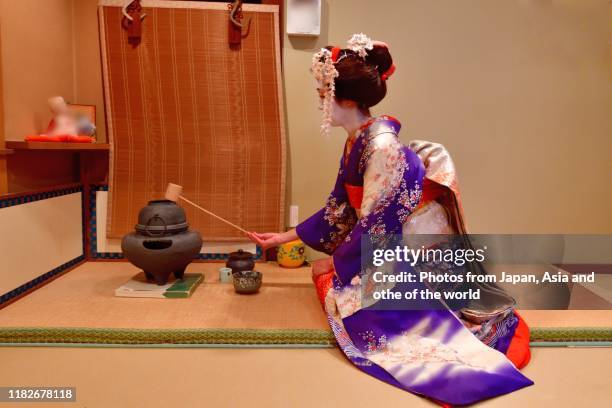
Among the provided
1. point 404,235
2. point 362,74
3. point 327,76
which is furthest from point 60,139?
point 404,235

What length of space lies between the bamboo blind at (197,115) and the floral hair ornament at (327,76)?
1025 millimetres

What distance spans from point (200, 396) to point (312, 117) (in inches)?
85.2

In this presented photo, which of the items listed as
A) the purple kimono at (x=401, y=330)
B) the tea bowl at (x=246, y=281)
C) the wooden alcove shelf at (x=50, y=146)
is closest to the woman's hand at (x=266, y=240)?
the tea bowl at (x=246, y=281)

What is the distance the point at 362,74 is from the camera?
2438 millimetres

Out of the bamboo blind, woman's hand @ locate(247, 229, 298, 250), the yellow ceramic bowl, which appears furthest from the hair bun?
the yellow ceramic bowl

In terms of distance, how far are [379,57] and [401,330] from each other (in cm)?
122

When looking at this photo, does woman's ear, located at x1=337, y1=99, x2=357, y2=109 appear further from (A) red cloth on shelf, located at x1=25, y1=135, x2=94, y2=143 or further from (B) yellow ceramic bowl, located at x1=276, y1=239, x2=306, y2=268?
(A) red cloth on shelf, located at x1=25, y1=135, x2=94, y2=143

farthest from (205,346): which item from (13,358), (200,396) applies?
(13,358)

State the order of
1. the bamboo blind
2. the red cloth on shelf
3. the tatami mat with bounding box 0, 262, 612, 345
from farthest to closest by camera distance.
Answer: the bamboo blind
the red cloth on shelf
the tatami mat with bounding box 0, 262, 612, 345

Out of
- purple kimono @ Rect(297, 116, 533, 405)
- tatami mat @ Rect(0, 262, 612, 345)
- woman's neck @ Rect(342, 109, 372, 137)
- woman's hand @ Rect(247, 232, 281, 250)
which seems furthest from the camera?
woman's hand @ Rect(247, 232, 281, 250)

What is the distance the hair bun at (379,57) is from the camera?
8.09 ft

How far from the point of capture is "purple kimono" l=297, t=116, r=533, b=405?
1.96 meters

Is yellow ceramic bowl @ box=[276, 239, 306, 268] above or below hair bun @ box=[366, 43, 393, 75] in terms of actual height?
below

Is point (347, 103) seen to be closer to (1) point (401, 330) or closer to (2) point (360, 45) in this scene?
(2) point (360, 45)
